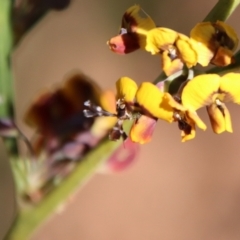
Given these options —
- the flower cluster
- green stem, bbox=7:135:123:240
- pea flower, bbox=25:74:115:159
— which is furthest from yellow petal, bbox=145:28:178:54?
pea flower, bbox=25:74:115:159

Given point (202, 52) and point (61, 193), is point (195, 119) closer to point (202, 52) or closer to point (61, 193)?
point (202, 52)

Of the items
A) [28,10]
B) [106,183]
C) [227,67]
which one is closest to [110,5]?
Result: [106,183]

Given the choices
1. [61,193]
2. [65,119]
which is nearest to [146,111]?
[61,193]

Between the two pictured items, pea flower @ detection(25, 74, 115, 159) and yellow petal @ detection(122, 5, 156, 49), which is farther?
pea flower @ detection(25, 74, 115, 159)

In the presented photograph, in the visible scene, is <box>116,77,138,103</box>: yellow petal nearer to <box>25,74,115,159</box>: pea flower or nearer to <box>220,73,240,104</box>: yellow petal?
<box>220,73,240,104</box>: yellow petal

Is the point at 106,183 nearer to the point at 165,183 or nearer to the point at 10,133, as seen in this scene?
the point at 165,183
